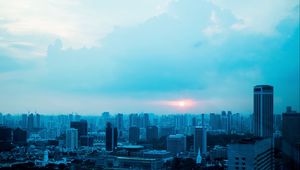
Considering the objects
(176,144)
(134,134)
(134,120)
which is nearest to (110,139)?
(176,144)

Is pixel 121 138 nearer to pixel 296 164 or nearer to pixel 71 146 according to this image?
pixel 71 146

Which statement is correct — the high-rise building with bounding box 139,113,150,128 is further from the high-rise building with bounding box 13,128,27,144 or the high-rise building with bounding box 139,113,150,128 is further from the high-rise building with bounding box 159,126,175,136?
the high-rise building with bounding box 13,128,27,144

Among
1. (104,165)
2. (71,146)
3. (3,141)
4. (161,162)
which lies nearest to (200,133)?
(161,162)

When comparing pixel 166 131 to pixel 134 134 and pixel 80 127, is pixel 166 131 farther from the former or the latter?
pixel 80 127

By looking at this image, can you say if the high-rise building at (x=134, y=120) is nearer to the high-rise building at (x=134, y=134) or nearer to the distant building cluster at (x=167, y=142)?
the distant building cluster at (x=167, y=142)

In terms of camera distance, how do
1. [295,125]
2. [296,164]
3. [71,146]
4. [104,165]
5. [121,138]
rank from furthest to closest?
1. [121,138]
2. [71,146]
3. [104,165]
4. [295,125]
5. [296,164]

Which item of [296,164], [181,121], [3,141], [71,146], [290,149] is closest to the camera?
[296,164]

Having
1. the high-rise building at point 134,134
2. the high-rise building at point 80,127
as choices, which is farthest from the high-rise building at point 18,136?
the high-rise building at point 134,134

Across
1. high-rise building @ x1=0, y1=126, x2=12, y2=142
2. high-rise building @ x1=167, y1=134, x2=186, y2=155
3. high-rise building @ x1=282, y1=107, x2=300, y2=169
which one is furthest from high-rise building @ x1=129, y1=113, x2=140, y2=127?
high-rise building @ x1=282, y1=107, x2=300, y2=169
